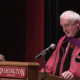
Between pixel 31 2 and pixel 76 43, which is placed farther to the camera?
pixel 31 2

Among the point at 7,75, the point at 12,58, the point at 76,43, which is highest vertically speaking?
the point at 76,43

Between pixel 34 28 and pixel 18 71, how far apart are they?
234 centimetres

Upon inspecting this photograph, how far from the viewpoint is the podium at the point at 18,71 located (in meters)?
2.38

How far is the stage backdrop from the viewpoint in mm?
4590

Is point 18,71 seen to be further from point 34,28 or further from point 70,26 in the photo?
point 34,28

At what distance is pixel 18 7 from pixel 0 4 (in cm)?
30

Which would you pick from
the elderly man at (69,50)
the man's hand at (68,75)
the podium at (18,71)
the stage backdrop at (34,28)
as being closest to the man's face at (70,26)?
the elderly man at (69,50)

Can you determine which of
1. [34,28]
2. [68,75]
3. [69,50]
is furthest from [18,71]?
[34,28]

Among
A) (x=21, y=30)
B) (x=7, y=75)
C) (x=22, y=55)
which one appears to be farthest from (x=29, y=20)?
(x=7, y=75)

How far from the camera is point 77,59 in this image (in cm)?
281

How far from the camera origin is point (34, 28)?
4703mm

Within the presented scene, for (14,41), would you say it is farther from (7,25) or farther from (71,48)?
(71,48)

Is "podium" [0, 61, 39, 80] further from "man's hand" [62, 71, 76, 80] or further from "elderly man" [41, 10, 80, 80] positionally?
"elderly man" [41, 10, 80, 80]

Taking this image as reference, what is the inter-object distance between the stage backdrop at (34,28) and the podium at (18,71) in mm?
2115
